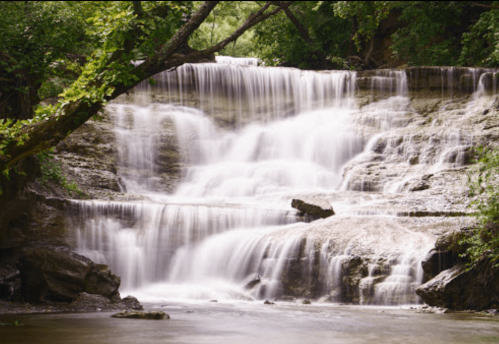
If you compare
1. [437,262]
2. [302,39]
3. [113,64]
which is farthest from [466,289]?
[302,39]

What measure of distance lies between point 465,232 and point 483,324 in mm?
2806

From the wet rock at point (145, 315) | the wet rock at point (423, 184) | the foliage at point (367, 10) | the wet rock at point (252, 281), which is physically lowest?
the wet rock at point (252, 281)

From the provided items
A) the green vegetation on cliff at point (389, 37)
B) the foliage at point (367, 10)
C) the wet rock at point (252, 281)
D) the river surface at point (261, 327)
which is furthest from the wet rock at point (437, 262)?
the green vegetation on cliff at point (389, 37)

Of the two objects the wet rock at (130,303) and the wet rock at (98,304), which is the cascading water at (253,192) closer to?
the wet rock at (130,303)

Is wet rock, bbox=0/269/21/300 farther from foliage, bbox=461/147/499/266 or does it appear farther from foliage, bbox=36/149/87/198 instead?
foliage, bbox=461/147/499/266

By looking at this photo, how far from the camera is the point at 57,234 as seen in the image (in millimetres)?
14266

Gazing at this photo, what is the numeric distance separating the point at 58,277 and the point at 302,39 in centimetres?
2470

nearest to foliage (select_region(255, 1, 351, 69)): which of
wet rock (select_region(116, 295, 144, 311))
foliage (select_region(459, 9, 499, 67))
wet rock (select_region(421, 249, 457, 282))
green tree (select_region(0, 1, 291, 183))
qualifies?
foliage (select_region(459, 9, 499, 67))

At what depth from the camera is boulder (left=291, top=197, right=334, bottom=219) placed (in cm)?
1563

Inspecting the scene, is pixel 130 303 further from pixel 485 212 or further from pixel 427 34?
pixel 427 34

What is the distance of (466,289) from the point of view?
11.2 metres

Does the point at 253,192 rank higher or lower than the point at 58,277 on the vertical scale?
higher

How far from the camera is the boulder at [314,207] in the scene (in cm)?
1563

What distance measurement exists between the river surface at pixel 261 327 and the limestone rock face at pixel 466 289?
26.6 inches
